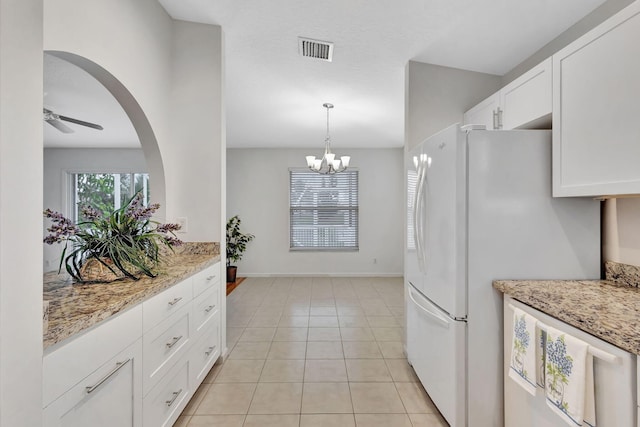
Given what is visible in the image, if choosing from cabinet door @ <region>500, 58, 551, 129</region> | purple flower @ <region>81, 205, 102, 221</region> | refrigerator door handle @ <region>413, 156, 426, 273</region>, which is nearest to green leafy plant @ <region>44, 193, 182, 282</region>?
purple flower @ <region>81, 205, 102, 221</region>

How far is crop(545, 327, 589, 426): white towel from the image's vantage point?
1.13 meters

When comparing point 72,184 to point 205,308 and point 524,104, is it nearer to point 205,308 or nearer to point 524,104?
point 205,308

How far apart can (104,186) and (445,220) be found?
6550 mm

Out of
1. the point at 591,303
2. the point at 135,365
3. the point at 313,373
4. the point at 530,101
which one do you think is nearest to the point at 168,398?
the point at 135,365

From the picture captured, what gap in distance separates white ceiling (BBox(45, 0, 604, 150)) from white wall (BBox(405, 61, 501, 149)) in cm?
9

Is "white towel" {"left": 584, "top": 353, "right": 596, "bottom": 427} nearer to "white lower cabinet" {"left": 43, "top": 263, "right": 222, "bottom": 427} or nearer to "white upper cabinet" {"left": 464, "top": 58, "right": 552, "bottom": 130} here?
"white upper cabinet" {"left": 464, "top": 58, "right": 552, "bottom": 130}

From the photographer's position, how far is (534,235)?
1.75 m

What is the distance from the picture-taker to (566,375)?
1198 millimetres

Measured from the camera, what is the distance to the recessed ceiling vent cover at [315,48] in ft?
8.75

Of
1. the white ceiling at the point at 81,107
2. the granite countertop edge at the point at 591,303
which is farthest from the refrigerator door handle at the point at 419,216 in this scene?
the white ceiling at the point at 81,107

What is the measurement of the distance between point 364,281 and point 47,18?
5365 mm

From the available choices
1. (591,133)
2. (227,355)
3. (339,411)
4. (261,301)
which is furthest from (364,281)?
(591,133)

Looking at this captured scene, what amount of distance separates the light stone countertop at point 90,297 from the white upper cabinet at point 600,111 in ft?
6.91

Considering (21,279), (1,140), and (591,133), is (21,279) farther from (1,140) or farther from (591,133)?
(591,133)
